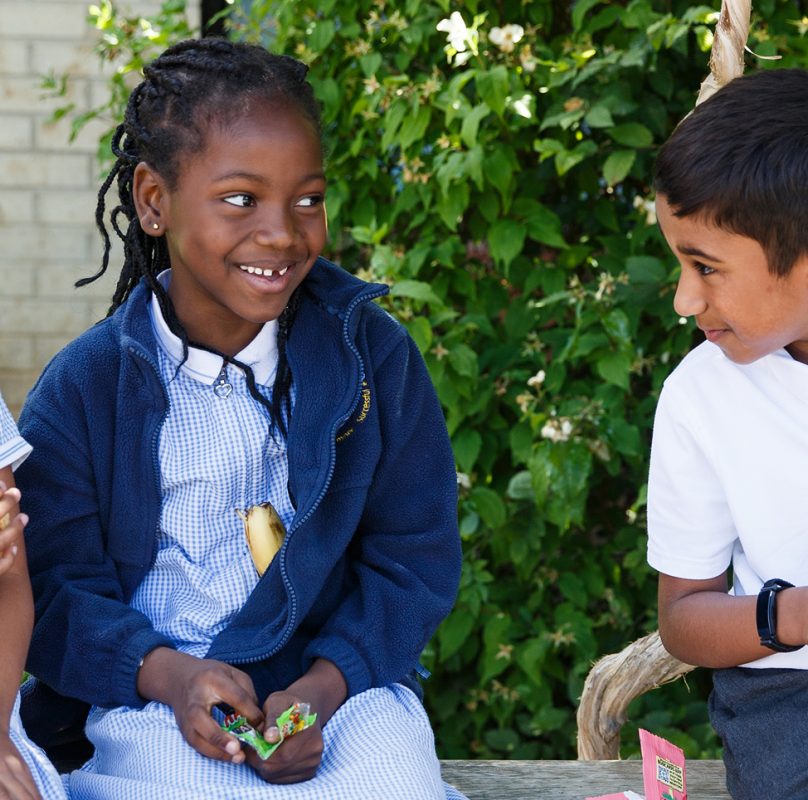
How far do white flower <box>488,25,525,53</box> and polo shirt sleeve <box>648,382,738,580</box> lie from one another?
1.38 meters

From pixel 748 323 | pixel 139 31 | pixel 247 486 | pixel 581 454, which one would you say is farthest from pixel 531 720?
pixel 139 31

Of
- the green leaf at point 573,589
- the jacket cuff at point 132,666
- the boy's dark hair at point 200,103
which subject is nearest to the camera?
the jacket cuff at point 132,666

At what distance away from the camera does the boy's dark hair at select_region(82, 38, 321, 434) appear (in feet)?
6.76

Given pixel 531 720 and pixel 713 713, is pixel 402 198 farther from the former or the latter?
pixel 713 713

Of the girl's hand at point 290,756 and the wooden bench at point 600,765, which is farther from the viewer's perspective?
the wooden bench at point 600,765

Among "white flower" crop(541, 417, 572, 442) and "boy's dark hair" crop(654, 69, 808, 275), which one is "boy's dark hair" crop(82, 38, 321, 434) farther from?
"white flower" crop(541, 417, 572, 442)

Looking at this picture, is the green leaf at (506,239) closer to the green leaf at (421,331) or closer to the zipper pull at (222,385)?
the green leaf at (421,331)

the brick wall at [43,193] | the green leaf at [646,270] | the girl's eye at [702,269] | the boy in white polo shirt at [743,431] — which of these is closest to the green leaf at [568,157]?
the green leaf at [646,270]

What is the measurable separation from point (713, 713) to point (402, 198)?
5.47ft

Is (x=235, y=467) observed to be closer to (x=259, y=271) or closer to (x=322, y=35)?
(x=259, y=271)

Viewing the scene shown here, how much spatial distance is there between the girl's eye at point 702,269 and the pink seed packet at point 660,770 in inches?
25.9

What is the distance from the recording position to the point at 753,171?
1.77 meters

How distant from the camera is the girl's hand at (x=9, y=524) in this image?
1760 mm

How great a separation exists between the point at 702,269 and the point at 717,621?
486 mm
